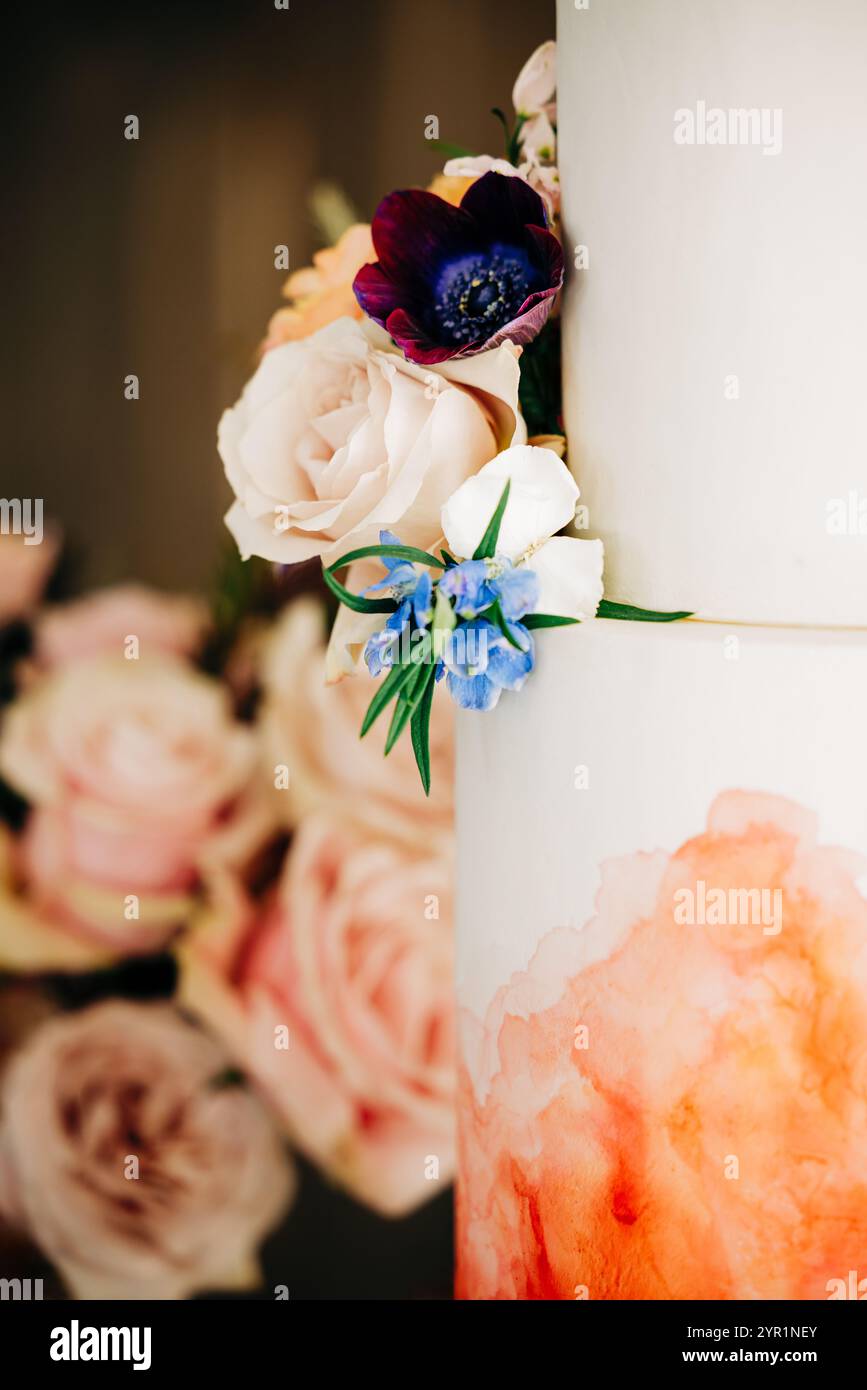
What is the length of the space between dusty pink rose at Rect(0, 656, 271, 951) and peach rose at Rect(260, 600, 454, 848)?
0.07 metres

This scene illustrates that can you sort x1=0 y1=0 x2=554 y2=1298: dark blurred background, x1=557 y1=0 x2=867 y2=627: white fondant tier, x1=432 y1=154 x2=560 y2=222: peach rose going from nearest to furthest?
x1=557 y1=0 x2=867 y2=627: white fondant tier
x1=432 y1=154 x2=560 y2=222: peach rose
x1=0 y1=0 x2=554 y2=1298: dark blurred background

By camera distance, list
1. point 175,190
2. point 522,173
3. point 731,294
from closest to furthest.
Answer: point 731,294 < point 522,173 < point 175,190

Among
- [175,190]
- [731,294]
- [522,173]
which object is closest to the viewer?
[731,294]

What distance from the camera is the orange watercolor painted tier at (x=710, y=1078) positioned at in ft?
1.71

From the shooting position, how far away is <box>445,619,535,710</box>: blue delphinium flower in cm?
56

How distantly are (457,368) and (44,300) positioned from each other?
0.88 metres

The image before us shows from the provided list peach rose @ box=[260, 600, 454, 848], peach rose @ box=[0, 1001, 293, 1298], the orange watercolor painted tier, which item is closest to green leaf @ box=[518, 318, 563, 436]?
the orange watercolor painted tier

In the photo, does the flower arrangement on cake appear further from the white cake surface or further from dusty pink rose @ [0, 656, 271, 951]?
dusty pink rose @ [0, 656, 271, 951]

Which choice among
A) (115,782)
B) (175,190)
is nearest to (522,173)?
(175,190)

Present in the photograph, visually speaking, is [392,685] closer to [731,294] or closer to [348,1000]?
[731,294]

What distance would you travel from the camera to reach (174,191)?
1.29 meters

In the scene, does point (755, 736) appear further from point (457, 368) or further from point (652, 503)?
point (457, 368)

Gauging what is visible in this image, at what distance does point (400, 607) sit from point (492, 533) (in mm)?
61

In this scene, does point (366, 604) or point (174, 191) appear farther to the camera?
point (174, 191)
